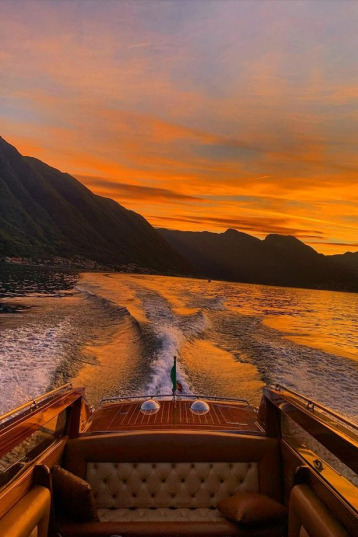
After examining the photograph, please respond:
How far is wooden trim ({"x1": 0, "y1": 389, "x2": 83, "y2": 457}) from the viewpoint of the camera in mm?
3653

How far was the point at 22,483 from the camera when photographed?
3760 mm

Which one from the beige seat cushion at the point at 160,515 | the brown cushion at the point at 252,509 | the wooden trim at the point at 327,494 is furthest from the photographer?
the beige seat cushion at the point at 160,515

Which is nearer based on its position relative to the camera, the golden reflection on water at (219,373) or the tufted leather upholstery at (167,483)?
the tufted leather upholstery at (167,483)

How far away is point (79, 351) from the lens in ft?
58.1

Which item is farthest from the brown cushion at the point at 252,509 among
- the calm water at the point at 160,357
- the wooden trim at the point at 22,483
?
the calm water at the point at 160,357

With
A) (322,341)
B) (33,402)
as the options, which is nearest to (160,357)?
(33,402)

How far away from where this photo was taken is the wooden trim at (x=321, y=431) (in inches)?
134

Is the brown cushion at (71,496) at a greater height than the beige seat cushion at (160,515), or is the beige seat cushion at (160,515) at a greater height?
the brown cushion at (71,496)

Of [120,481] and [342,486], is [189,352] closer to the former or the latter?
[120,481]

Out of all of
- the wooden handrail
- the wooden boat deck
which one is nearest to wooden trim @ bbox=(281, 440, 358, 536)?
the wooden boat deck

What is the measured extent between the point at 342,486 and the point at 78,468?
3228 mm

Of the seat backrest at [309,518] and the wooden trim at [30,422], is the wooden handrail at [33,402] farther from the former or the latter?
the seat backrest at [309,518]

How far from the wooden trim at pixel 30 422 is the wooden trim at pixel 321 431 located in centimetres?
287

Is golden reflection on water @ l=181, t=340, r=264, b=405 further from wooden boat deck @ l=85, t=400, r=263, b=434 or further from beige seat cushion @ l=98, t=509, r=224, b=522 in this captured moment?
beige seat cushion @ l=98, t=509, r=224, b=522
